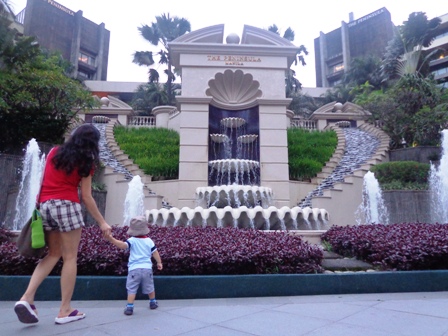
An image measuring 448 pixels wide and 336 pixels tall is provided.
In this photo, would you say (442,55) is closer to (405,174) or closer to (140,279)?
(405,174)

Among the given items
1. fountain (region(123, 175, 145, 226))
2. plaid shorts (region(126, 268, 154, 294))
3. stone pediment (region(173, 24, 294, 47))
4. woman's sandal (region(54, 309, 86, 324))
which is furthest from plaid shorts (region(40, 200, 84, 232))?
stone pediment (region(173, 24, 294, 47))

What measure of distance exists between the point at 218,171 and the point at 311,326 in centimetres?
1021

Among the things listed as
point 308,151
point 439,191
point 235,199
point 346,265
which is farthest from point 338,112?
point 346,265

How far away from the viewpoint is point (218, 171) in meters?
13.2

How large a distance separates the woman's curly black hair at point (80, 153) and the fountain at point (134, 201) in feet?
28.5

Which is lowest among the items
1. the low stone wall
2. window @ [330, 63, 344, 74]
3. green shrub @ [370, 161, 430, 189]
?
the low stone wall

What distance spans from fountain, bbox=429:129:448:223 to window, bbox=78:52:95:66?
1872 inches

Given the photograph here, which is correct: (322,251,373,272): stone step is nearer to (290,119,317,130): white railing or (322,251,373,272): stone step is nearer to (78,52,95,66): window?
(290,119,317,130): white railing

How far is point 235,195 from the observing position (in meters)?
10.5

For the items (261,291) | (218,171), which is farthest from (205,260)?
(218,171)

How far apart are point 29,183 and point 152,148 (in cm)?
534

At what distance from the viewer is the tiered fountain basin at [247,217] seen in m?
8.62

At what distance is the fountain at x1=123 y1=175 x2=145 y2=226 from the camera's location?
11.9 m

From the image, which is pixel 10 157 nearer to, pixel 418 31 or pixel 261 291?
pixel 261 291
